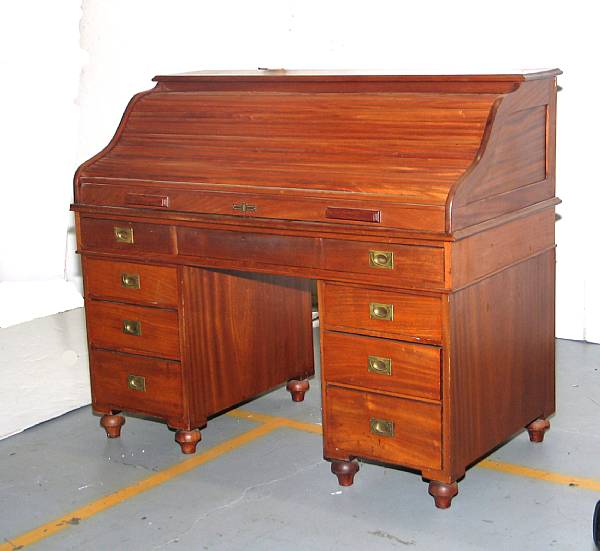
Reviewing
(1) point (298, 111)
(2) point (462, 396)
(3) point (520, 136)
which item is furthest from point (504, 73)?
(2) point (462, 396)

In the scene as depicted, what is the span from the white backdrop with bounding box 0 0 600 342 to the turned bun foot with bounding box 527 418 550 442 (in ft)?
4.51

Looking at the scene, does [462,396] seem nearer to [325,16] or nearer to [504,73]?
[504,73]

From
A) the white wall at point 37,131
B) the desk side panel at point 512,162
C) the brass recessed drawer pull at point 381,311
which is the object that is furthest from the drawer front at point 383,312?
the white wall at point 37,131

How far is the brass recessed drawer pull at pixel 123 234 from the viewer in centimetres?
417

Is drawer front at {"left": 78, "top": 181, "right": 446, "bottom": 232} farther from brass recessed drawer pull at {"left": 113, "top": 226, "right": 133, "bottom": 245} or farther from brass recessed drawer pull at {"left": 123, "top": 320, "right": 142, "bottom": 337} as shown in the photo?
brass recessed drawer pull at {"left": 123, "top": 320, "right": 142, "bottom": 337}

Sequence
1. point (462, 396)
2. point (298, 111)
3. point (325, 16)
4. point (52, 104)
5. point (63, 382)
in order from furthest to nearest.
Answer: point (52, 104), point (325, 16), point (63, 382), point (298, 111), point (462, 396)

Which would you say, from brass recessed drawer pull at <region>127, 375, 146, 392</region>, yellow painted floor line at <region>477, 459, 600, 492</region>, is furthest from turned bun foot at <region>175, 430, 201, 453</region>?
yellow painted floor line at <region>477, 459, 600, 492</region>

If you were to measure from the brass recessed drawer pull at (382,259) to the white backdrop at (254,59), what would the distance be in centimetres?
81

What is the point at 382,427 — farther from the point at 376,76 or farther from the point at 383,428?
the point at 376,76

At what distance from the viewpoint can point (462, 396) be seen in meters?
3.59

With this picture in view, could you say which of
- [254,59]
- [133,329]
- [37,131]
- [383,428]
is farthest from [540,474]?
[37,131]

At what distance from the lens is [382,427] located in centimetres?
369

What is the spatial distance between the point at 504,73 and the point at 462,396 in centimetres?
108

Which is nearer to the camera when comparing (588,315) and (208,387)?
(208,387)
